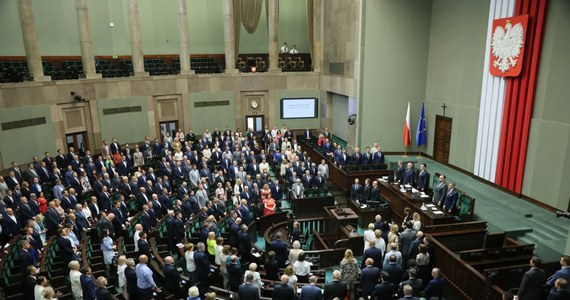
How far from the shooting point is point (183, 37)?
789 inches

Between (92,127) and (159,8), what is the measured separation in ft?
27.1

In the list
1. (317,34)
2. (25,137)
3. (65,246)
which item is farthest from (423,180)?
(25,137)

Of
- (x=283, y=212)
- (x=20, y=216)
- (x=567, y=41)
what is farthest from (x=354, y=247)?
(x=20, y=216)

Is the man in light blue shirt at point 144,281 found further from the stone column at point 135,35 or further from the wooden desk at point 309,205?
the stone column at point 135,35

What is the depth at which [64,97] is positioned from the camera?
16.7 metres

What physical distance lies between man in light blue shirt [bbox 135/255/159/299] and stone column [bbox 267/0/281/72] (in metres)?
16.1

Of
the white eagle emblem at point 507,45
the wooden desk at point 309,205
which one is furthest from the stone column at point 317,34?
the wooden desk at point 309,205

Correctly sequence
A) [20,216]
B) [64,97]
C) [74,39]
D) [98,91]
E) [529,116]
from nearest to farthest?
[20,216]
[529,116]
[64,97]
[98,91]
[74,39]

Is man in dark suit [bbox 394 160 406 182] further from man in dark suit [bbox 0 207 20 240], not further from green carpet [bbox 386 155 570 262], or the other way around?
man in dark suit [bbox 0 207 20 240]

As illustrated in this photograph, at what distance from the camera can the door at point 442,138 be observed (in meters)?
15.5

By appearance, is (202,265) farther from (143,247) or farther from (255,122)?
(255,122)

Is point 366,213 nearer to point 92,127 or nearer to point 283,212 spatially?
point 283,212

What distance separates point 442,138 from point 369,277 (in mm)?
10356

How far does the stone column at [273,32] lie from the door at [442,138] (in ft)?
30.7
